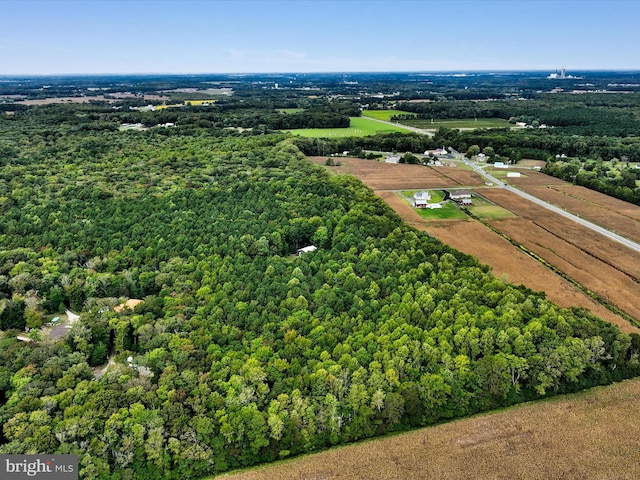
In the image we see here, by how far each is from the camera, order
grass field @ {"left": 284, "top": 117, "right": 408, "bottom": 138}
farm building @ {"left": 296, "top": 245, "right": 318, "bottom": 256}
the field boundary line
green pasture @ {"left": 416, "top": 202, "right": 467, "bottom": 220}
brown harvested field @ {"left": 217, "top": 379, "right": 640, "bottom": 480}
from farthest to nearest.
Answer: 1. grass field @ {"left": 284, "top": 117, "right": 408, "bottom": 138}
2. green pasture @ {"left": 416, "top": 202, "right": 467, "bottom": 220}
3. farm building @ {"left": 296, "top": 245, "right": 318, "bottom": 256}
4. the field boundary line
5. brown harvested field @ {"left": 217, "top": 379, "right": 640, "bottom": 480}

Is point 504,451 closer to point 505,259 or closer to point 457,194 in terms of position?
point 505,259

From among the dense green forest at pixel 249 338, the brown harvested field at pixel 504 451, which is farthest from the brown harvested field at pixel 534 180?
the brown harvested field at pixel 504 451

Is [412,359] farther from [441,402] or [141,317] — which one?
[141,317]

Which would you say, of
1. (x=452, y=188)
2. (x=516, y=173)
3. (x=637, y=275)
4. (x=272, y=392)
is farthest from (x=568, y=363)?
(x=516, y=173)

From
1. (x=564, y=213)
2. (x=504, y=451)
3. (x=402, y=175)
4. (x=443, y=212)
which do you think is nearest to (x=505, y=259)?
(x=443, y=212)

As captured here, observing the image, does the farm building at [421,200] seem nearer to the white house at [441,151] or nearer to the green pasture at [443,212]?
the green pasture at [443,212]

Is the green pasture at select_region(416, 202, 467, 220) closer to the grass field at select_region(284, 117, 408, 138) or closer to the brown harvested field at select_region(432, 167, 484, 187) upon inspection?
the brown harvested field at select_region(432, 167, 484, 187)

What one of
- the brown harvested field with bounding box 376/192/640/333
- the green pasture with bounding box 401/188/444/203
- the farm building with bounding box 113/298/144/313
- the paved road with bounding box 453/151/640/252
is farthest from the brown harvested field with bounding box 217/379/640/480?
the green pasture with bounding box 401/188/444/203

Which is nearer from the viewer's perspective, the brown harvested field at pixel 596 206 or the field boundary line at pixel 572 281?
the field boundary line at pixel 572 281
